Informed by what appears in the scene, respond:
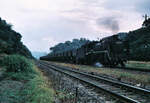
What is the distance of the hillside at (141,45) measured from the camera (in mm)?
33662

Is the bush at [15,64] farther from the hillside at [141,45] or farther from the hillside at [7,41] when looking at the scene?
the hillside at [141,45]

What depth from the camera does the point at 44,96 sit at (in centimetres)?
590

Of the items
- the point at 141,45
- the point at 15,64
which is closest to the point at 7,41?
the point at 141,45

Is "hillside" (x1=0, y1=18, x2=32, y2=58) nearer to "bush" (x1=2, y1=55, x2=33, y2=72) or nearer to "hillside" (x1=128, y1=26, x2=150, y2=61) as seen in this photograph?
"bush" (x1=2, y1=55, x2=33, y2=72)

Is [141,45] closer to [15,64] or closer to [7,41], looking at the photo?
[7,41]

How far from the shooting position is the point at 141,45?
126ft

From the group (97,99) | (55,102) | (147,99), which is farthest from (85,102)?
(147,99)

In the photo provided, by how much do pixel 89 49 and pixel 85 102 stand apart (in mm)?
19838

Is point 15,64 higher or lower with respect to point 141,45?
lower

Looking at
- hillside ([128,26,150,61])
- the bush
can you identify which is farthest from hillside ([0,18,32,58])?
hillside ([128,26,150,61])

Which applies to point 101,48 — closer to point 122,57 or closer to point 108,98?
point 122,57

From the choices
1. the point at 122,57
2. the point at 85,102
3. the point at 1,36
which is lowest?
the point at 85,102

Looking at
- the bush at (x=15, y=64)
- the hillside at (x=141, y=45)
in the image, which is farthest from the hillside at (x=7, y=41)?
the hillside at (x=141, y=45)

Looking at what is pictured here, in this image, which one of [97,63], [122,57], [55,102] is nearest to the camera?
[55,102]
